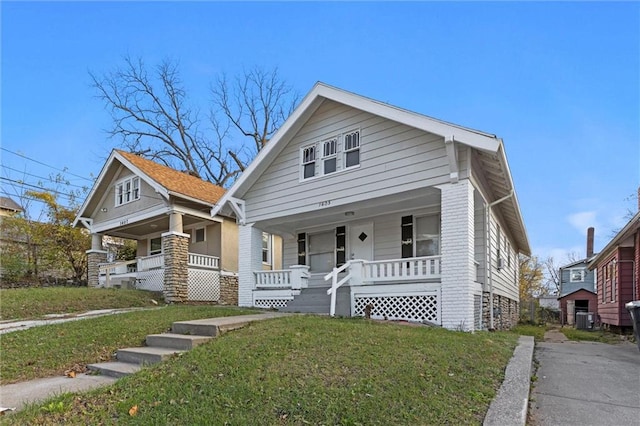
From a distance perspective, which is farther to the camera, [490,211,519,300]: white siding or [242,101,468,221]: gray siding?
[490,211,519,300]: white siding

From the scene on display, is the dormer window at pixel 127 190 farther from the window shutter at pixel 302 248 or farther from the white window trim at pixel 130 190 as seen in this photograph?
the window shutter at pixel 302 248

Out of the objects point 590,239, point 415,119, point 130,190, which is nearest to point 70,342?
point 415,119

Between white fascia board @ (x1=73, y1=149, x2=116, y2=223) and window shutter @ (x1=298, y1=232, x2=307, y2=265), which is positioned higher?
white fascia board @ (x1=73, y1=149, x2=116, y2=223)

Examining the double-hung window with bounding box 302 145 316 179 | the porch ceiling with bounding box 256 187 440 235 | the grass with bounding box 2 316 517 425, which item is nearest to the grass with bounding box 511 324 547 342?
the porch ceiling with bounding box 256 187 440 235

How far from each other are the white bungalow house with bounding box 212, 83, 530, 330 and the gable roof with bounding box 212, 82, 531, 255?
0.10ft

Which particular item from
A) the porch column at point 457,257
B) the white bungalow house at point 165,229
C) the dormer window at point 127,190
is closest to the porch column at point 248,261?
the white bungalow house at point 165,229

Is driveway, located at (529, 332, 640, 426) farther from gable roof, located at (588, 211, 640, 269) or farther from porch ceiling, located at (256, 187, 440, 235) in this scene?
gable roof, located at (588, 211, 640, 269)

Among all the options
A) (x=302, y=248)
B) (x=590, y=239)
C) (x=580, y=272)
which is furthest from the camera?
(x=590, y=239)

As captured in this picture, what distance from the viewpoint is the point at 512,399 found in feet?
13.6

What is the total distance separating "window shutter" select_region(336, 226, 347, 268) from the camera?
13.8 m

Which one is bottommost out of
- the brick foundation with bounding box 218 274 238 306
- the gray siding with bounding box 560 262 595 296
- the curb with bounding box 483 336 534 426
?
the gray siding with bounding box 560 262 595 296

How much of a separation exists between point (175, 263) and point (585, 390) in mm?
14459

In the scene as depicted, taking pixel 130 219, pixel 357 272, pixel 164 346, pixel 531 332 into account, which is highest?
pixel 130 219

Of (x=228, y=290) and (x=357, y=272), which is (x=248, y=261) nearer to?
(x=357, y=272)
